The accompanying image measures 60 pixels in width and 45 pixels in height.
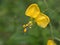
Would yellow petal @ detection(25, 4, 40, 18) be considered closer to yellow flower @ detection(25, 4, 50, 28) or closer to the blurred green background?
yellow flower @ detection(25, 4, 50, 28)

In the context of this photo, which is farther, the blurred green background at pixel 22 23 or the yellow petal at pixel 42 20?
the blurred green background at pixel 22 23

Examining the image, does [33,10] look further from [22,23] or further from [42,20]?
[22,23]

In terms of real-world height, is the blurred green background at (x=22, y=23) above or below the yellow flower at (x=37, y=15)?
below

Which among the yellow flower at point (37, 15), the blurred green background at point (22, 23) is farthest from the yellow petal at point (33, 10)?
the blurred green background at point (22, 23)

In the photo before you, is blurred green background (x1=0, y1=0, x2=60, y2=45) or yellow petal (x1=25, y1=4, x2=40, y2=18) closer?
yellow petal (x1=25, y1=4, x2=40, y2=18)

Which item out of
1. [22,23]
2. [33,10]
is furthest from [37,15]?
[22,23]

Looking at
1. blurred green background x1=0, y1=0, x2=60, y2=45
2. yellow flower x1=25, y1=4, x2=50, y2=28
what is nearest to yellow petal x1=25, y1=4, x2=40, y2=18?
yellow flower x1=25, y1=4, x2=50, y2=28

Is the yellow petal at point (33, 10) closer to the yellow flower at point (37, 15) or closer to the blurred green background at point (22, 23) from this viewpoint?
the yellow flower at point (37, 15)
